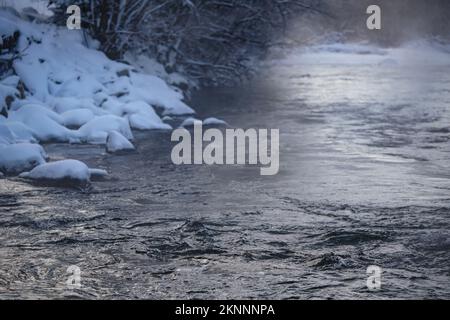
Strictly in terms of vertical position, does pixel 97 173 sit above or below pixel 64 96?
below

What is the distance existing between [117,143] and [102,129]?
1.13 metres

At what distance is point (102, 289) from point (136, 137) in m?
6.79

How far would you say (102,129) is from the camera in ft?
33.9

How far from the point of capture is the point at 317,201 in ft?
20.8

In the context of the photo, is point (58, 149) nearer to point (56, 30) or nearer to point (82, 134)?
point (82, 134)

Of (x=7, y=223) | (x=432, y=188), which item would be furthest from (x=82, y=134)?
(x=432, y=188)

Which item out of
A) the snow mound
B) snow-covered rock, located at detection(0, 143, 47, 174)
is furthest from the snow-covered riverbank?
the snow mound

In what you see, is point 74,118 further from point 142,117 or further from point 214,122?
point 214,122

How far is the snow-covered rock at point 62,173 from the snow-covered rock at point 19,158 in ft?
0.97

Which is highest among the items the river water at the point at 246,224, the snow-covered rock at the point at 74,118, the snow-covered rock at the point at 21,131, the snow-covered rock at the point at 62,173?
the snow-covered rock at the point at 74,118

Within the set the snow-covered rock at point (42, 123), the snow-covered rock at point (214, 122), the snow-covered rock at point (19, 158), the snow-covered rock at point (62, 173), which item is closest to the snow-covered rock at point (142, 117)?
the snow-covered rock at point (214, 122)

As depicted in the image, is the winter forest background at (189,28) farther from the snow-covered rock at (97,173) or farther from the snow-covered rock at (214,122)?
the snow-covered rock at (97,173)

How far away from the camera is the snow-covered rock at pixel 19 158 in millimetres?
7508

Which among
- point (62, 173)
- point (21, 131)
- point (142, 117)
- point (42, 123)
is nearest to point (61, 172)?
point (62, 173)
